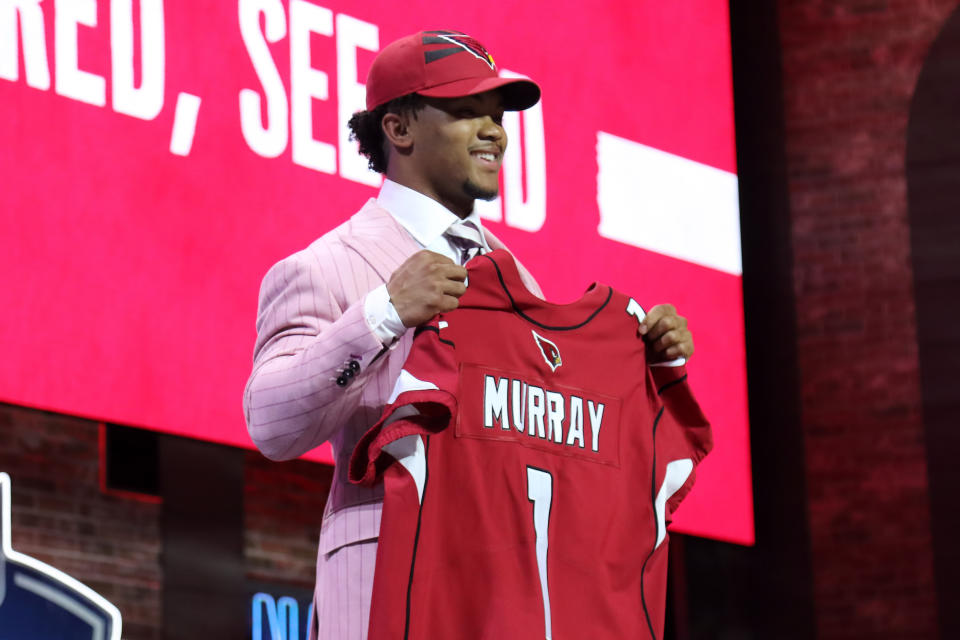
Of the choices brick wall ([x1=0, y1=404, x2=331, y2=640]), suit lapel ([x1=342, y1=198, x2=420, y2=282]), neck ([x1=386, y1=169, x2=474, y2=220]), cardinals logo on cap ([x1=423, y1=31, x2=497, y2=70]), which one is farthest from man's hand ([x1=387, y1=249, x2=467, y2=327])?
brick wall ([x1=0, y1=404, x2=331, y2=640])

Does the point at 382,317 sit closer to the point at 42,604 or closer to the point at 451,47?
the point at 451,47

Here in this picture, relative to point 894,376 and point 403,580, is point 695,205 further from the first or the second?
point 403,580

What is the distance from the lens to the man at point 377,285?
2.05 m

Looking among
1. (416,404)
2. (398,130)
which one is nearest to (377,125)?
(398,130)

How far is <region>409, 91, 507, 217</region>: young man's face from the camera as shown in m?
2.35

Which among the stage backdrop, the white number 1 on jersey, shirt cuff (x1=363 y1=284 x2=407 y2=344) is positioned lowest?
the white number 1 on jersey

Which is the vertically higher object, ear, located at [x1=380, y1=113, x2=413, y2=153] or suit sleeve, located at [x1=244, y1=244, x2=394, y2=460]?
ear, located at [x1=380, y1=113, x2=413, y2=153]

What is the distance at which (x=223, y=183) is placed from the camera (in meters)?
4.67

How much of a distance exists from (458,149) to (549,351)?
1.10 ft

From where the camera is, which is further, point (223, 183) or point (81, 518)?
point (81, 518)

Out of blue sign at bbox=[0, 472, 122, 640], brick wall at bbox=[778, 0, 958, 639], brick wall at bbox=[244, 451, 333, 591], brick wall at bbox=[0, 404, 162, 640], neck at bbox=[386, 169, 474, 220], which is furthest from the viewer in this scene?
brick wall at bbox=[778, 0, 958, 639]

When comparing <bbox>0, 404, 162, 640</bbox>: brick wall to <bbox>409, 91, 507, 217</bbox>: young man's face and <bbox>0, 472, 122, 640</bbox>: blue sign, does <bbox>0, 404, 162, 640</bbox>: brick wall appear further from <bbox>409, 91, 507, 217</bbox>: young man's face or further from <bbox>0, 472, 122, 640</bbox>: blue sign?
<bbox>409, 91, 507, 217</bbox>: young man's face

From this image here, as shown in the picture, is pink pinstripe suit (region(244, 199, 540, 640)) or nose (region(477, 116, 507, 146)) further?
nose (region(477, 116, 507, 146))

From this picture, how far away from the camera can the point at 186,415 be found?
4.50 metres
